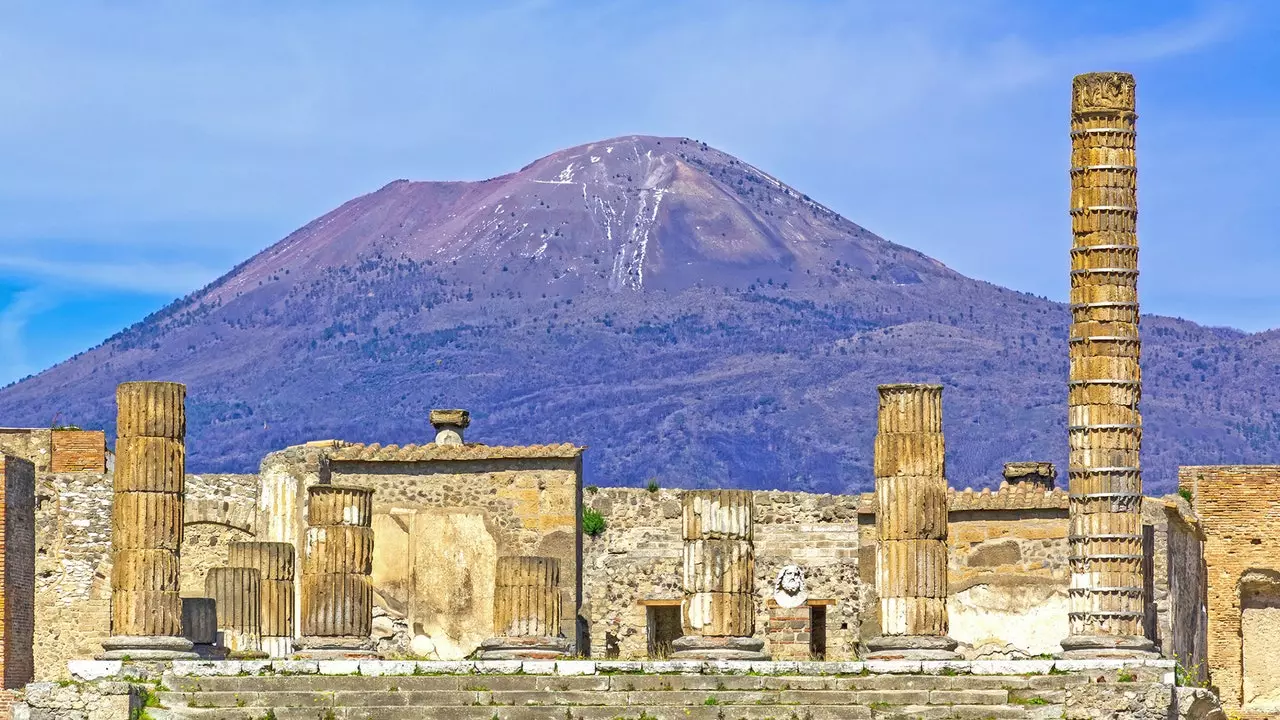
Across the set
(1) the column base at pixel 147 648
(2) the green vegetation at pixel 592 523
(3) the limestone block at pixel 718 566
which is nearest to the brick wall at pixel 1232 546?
(2) the green vegetation at pixel 592 523

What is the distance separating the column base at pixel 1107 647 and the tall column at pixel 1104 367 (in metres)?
0.37

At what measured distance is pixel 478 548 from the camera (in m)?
41.6

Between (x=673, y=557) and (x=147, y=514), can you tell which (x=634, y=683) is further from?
(x=673, y=557)

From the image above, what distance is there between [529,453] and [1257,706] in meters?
12.2

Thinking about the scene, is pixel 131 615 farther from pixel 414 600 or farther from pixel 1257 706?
pixel 1257 706

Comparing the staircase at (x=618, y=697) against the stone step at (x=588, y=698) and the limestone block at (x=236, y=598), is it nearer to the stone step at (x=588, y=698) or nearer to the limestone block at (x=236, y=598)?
the stone step at (x=588, y=698)

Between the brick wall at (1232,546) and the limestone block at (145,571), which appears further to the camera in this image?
the brick wall at (1232,546)

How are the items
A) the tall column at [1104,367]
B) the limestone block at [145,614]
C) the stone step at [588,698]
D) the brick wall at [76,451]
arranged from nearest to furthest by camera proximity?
the stone step at [588,698], the limestone block at [145,614], the tall column at [1104,367], the brick wall at [76,451]

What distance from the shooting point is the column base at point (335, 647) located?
34844 millimetres

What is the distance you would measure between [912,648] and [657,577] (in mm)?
9230

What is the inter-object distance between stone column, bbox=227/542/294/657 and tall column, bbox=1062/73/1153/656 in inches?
387

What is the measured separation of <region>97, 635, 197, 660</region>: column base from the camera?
3441 cm

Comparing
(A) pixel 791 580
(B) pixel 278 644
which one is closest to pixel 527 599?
(B) pixel 278 644

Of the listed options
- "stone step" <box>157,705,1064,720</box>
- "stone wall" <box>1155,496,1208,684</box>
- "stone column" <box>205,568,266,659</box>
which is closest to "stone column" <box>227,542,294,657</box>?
"stone column" <box>205,568,266,659</box>
